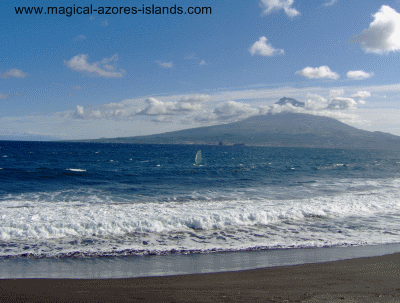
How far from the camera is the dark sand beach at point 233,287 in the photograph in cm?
553

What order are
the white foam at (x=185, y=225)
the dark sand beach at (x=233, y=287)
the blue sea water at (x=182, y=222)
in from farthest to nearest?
the white foam at (x=185, y=225) → the blue sea water at (x=182, y=222) → the dark sand beach at (x=233, y=287)

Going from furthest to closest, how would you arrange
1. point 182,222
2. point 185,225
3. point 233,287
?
point 182,222, point 185,225, point 233,287

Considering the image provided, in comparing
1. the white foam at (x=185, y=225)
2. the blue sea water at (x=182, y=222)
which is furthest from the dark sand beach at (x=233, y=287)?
the white foam at (x=185, y=225)

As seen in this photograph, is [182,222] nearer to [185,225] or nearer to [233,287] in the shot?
[185,225]

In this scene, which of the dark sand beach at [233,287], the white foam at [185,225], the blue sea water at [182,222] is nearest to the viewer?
the dark sand beach at [233,287]

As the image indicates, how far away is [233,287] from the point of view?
237 inches

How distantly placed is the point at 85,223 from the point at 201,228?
4320 millimetres

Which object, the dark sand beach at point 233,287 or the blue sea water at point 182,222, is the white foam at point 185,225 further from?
the dark sand beach at point 233,287

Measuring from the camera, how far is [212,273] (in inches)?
271

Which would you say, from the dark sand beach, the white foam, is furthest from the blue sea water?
the dark sand beach

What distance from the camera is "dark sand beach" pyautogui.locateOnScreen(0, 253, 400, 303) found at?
218 inches

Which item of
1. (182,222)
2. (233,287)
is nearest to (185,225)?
(182,222)

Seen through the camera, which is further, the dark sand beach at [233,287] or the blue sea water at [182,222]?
the blue sea water at [182,222]

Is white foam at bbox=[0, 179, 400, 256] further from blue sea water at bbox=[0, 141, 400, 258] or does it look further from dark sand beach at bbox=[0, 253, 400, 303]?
dark sand beach at bbox=[0, 253, 400, 303]
